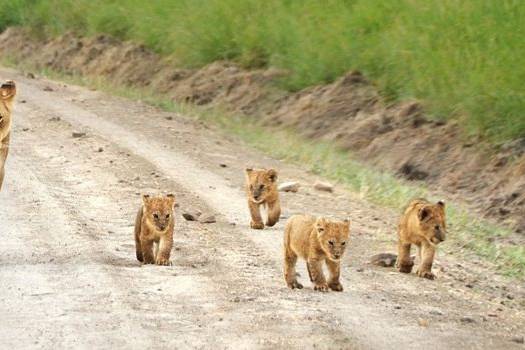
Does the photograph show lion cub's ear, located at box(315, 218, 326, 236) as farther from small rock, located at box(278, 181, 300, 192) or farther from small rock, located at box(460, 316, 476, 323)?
small rock, located at box(278, 181, 300, 192)

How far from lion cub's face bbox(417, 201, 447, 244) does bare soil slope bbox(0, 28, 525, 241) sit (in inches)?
173

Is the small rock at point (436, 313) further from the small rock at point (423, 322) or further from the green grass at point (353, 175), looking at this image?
the green grass at point (353, 175)

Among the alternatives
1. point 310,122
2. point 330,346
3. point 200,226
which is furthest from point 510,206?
point 330,346

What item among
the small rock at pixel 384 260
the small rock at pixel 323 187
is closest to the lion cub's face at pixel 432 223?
the small rock at pixel 384 260

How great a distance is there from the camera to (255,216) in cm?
1301

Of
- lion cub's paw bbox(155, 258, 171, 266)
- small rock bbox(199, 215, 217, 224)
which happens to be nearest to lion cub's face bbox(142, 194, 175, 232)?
lion cub's paw bbox(155, 258, 171, 266)

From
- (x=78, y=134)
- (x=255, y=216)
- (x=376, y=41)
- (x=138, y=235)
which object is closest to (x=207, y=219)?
(x=255, y=216)

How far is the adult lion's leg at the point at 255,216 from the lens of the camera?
13.0 meters

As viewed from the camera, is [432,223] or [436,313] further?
[432,223]

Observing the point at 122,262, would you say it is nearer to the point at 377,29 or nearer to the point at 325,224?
the point at 325,224

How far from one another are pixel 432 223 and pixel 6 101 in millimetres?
3180

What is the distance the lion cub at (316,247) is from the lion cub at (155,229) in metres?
0.90

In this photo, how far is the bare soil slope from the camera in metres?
16.8

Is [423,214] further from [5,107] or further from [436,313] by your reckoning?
[5,107]
